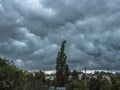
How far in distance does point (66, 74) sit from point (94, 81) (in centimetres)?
1634

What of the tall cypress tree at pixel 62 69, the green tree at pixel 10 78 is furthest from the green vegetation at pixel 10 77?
the tall cypress tree at pixel 62 69

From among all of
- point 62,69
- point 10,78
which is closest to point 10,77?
point 10,78

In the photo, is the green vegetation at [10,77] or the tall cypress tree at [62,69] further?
the tall cypress tree at [62,69]

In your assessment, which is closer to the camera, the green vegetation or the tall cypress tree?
the green vegetation

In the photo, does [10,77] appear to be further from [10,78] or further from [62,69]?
[62,69]

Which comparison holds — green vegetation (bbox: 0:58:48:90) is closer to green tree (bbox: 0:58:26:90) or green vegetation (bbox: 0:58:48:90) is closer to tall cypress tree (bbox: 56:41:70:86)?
green tree (bbox: 0:58:26:90)

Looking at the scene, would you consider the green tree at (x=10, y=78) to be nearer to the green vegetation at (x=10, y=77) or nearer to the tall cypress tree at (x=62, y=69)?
the green vegetation at (x=10, y=77)

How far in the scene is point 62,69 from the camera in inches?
3428

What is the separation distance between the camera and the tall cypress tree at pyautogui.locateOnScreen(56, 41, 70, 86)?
87.2m

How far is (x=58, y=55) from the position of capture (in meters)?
88.2

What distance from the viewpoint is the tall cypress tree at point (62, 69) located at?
87.2 meters

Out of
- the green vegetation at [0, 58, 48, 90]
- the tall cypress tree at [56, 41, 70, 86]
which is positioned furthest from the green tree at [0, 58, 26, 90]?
the tall cypress tree at [56, 41, 70, 86]

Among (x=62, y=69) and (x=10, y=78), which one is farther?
(x=62, y=69)

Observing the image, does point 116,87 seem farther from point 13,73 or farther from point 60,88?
point 13,73
